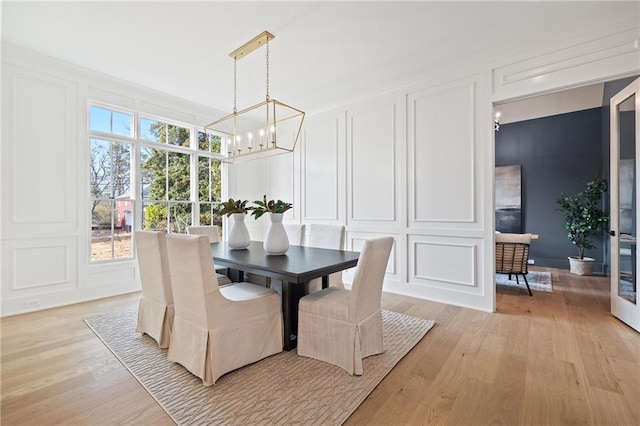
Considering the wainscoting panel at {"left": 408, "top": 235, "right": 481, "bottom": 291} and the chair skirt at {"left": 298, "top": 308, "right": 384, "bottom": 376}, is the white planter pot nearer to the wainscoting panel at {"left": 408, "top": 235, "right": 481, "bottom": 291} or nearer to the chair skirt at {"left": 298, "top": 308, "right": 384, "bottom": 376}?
the wainscoting panel at {"left": 408, "top": 235, "right": 481, "bottom": 291}

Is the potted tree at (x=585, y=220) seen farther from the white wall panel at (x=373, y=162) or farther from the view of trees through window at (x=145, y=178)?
the view of trees through window at (x=145, y=178)

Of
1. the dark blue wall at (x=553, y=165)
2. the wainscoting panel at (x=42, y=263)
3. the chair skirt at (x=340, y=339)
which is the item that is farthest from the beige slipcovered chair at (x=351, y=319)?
the dark blue wall at (x=553, y=165)

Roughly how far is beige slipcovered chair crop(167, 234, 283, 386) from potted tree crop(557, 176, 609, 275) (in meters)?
5.45

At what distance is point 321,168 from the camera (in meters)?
4.90

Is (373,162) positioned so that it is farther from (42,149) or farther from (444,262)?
(42,149)

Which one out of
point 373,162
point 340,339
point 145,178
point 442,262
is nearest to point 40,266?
point 145,178

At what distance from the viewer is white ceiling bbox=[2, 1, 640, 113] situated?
2504mm

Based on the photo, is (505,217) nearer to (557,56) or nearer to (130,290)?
(557,56)

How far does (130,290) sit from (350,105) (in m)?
4.11

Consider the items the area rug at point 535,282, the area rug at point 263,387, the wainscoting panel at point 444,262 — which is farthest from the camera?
the area rug at point 535,282

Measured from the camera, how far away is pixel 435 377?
1.97 metres

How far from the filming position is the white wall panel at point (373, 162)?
4070mm

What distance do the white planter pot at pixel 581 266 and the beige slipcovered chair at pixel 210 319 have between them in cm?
548

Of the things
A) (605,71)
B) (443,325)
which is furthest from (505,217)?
(443,325)
